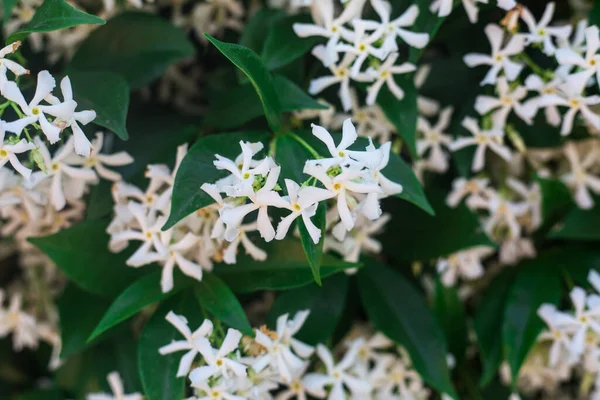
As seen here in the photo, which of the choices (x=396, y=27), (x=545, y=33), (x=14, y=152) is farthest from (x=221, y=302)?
(x=545, y=33)

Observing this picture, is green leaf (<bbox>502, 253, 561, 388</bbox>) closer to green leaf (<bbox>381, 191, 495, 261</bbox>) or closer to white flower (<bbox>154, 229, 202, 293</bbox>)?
green leaf (<bbox>381, 191, 495, 261</bbox>)

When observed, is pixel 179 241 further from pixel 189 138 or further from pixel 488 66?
pixel 488 66

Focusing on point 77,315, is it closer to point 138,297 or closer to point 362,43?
point 138,297

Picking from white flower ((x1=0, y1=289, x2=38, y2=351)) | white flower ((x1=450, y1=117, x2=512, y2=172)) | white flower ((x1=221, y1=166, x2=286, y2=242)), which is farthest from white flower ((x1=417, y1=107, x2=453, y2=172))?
white flower ((x1=0, y1=289, x2=38, y2=351))

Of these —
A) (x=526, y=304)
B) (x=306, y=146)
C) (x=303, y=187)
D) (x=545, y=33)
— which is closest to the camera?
(x=303, y=187)

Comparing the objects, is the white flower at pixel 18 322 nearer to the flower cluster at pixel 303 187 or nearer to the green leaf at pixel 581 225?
the flower cluster at pixel 303 187

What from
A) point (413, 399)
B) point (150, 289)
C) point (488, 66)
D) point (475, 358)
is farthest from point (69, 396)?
point (488, 66)
